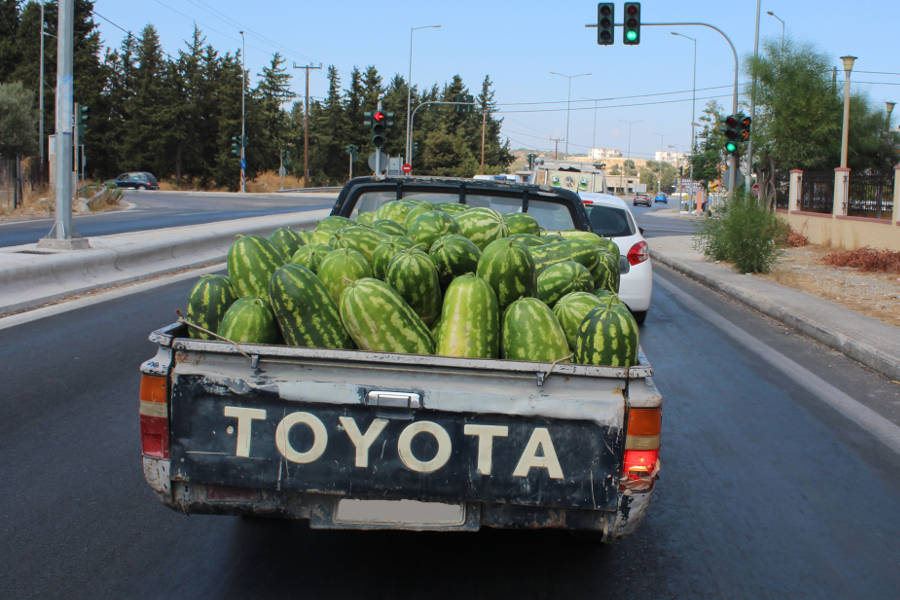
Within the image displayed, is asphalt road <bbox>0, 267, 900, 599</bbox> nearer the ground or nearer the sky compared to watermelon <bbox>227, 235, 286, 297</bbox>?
nearer the ground

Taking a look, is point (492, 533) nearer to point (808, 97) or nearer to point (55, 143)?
point (55, 143)

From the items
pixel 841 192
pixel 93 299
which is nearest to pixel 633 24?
pixel 841 192

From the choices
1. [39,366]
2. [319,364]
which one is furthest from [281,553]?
[39,366]

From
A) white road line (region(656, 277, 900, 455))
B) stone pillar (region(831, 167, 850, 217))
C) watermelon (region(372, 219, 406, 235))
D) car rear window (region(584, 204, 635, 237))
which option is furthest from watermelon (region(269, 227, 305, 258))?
stone pillar (region(831, 167, 850, 217))

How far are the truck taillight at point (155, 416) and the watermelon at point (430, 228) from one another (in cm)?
139

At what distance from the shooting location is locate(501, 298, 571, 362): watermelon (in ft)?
11.4

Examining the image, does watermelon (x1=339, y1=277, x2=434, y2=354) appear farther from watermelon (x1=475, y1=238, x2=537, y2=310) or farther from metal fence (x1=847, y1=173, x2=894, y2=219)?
metal fence (x1=847, y1=173, x2=894, y2=219)

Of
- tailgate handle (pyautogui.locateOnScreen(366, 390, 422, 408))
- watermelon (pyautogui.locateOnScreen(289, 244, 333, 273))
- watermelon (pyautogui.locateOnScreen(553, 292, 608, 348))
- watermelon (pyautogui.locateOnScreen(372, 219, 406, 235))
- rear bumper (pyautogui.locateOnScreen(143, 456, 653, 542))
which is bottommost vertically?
rear bumper (pyautogui.locateOnScreen(143, 456, 653, 542))

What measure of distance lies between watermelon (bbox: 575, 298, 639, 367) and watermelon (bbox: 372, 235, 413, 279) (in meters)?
0.89

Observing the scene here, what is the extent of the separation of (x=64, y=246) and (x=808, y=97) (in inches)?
1286

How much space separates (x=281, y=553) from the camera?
4.19m

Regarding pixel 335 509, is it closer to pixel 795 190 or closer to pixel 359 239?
pixel 359 239

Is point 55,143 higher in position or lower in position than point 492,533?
higher

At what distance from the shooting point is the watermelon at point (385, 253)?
3836 millimetres
